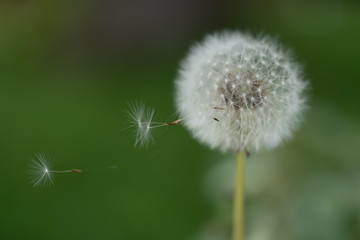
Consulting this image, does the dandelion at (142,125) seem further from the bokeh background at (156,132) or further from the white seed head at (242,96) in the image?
the bokeh background at (156,132)

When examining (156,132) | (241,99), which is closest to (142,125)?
(156,132)

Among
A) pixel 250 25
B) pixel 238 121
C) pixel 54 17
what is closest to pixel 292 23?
pixel 250 25

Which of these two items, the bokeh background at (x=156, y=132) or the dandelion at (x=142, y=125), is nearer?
the dandelion at (x=142, y=125)

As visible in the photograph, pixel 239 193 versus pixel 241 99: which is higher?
pixel 241 99

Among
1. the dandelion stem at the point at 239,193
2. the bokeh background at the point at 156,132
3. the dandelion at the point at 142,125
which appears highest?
the bokeh background at the point at 156,132

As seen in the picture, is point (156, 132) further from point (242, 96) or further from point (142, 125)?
point (242, 96)

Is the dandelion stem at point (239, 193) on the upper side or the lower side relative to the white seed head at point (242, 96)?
lower

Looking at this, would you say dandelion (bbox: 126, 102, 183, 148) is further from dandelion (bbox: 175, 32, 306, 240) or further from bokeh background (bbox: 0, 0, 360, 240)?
bokeh background (bbox: 0, 0, 360, 240)

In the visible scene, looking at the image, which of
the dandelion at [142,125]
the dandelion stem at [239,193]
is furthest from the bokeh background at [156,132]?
the dandelion at [142,125]

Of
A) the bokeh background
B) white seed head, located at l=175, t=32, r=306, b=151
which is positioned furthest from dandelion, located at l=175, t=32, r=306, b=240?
the bokeh background
